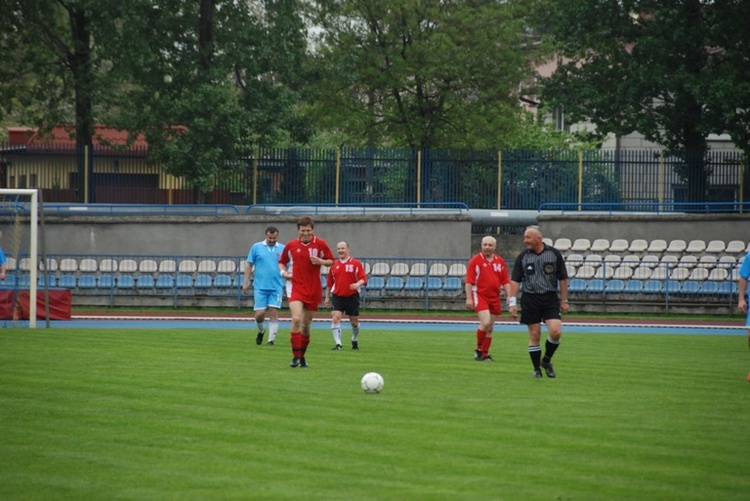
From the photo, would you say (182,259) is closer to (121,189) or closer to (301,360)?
(121,189)

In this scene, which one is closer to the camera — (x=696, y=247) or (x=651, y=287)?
(x=651, y=287)

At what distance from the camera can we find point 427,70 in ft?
150

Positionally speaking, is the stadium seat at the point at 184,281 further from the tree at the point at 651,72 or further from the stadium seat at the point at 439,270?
the tree at the point at 651,72

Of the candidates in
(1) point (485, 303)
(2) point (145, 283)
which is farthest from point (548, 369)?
(2) point (145, 283)

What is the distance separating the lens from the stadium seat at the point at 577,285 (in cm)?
3200

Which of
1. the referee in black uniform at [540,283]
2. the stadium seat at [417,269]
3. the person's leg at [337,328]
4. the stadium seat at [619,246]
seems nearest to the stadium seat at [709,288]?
the stadium seat at [619,246]

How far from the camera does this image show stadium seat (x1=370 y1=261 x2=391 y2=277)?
32.7 metres

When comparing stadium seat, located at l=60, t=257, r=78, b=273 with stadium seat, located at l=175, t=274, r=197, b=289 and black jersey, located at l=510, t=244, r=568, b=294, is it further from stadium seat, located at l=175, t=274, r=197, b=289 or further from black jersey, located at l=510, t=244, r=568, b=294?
black jersey, located at l=510, t=244, r=568, b=294

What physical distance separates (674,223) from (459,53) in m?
13.7

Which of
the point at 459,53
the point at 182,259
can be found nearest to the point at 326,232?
the point at 182,259

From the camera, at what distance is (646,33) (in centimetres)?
4112

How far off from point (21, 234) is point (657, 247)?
1832cm

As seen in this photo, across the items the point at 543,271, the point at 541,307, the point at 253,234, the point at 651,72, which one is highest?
the point at 651,72

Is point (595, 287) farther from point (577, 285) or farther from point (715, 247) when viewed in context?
point (715, 247)
